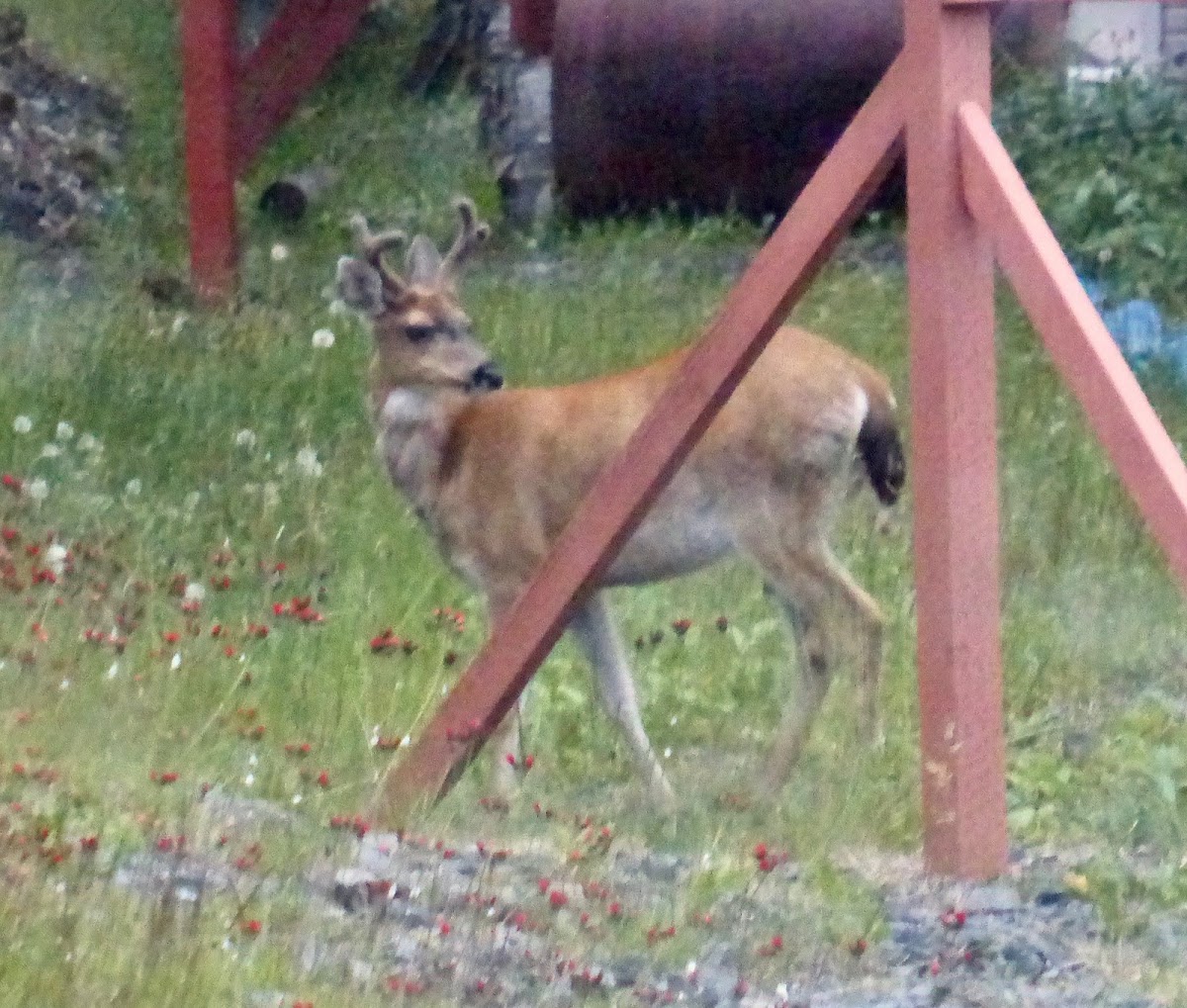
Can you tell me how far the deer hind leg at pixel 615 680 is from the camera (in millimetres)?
6156

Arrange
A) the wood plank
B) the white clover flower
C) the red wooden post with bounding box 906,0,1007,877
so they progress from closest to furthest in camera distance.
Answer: the red wooden post with bounding box 906,0,1007,877
the white clover flower
the wood plank

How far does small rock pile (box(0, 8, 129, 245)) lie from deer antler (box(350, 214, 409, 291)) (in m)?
6.85

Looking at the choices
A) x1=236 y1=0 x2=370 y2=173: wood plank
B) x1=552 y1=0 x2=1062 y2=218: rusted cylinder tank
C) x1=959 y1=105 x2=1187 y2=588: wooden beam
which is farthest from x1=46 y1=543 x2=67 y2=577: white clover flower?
x1=552 y1=0 x2=1062 y2=218: rusted cylinder tank

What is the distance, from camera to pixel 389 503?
8.37m

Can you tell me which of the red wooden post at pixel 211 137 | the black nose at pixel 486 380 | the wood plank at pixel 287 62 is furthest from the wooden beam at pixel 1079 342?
the wood plank at pixel 287 62

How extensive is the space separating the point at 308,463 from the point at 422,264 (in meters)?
1.16

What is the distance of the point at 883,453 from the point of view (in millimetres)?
6699

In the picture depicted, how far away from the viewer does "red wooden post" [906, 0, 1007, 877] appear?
195 inches

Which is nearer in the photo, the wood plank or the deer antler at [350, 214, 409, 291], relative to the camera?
the deer antler at [350, 214, 409, 291]

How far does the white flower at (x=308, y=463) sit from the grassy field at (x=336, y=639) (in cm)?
5

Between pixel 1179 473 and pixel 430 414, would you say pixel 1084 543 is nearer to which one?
pixel 430 414

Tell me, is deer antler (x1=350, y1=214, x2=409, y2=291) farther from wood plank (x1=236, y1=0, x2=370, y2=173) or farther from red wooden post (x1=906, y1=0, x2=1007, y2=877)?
wood plank (x1=236, y1=0, x2=370, y2=173)

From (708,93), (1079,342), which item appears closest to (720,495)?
(1079,342)

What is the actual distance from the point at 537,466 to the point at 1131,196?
5.27 m
